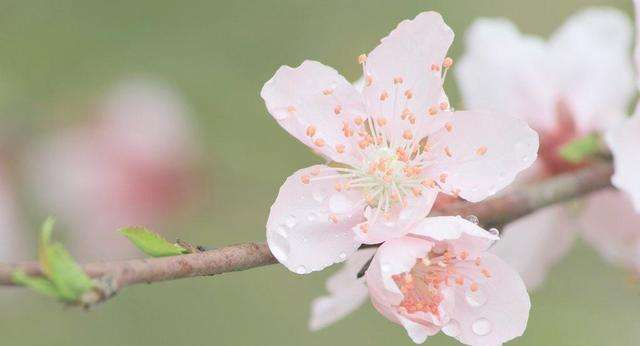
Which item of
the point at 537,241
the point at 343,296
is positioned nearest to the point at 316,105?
the point at 343,296

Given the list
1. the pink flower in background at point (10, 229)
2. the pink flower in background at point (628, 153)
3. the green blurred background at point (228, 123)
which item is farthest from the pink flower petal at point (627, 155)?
the pink flower in background at point (10, 229)

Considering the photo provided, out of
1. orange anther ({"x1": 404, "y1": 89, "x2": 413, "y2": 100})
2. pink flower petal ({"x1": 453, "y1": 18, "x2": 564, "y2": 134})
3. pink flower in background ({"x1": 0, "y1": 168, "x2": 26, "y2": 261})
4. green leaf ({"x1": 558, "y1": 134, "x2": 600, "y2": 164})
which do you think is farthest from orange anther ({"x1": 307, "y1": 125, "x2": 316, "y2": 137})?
pink flower in background ({"x1": 0, "y1": 168, "x2": 26, "y2": 261})

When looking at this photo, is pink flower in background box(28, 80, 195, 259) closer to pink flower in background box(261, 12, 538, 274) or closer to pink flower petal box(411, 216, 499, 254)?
pink flower in background box(261, 12, 538, 274)

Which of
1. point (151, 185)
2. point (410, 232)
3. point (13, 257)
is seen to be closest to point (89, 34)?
point (151, 185)

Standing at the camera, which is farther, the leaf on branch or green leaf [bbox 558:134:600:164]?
green leaf [bbox 558:134:600:164]

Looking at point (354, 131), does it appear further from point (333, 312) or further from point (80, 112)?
point (80, 112)

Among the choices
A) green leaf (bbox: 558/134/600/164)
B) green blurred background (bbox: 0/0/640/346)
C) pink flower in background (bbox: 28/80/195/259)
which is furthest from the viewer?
green blurred background (bbox: 0/0/640/346)
